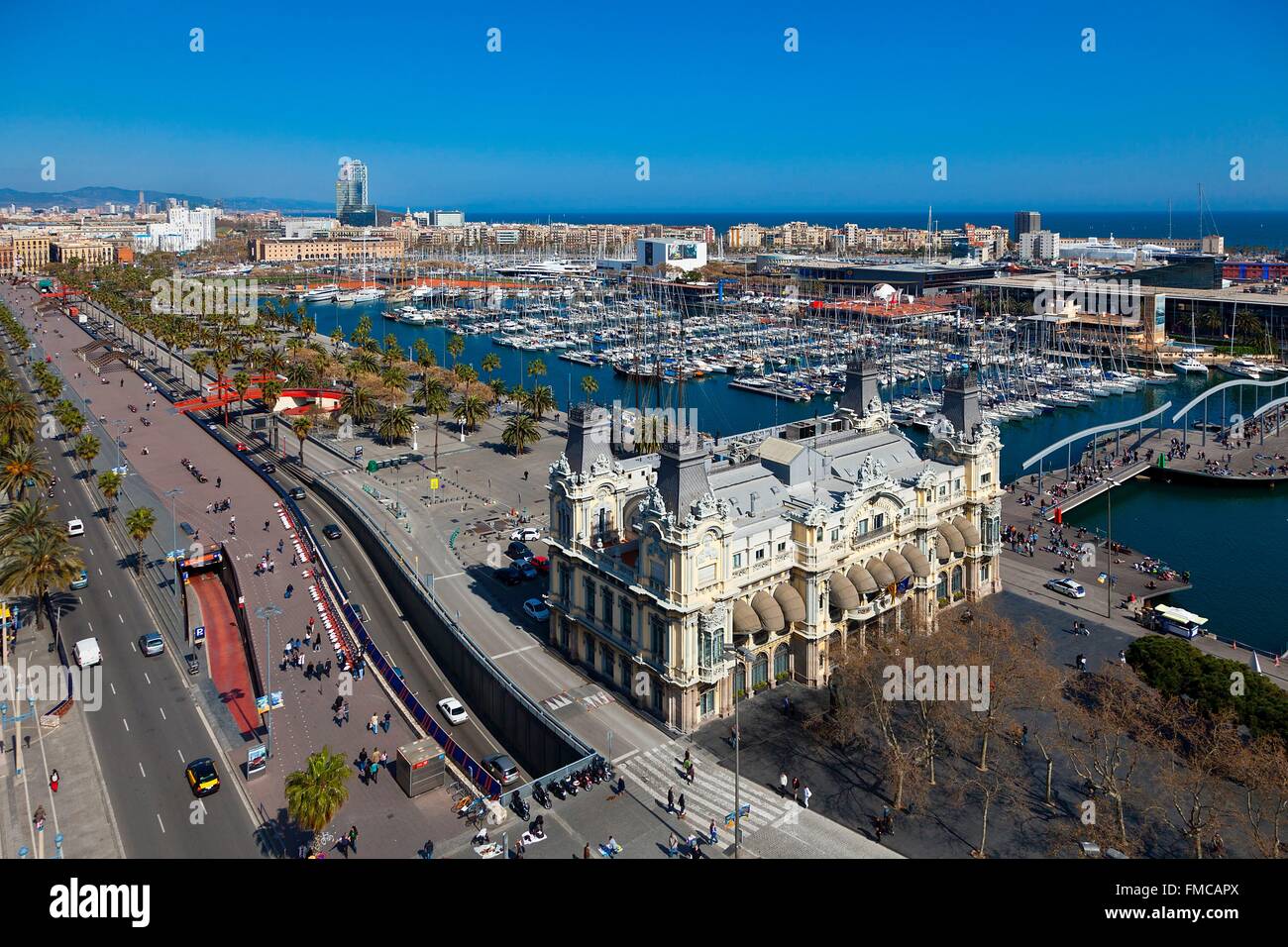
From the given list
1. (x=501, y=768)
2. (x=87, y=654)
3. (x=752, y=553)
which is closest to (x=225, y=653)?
(x=87, y=654)

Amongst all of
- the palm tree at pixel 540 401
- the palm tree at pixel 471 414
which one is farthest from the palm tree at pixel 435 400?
the palm tree at pixel 540 401

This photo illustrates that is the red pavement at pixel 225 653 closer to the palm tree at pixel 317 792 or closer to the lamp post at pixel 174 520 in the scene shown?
the lamp post at pixel 174 520

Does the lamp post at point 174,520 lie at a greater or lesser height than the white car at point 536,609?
greater

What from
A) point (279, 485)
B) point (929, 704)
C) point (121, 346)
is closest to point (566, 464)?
point (929, 704)

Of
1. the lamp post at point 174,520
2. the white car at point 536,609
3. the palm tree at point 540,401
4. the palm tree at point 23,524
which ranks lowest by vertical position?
the white car at point 536,609

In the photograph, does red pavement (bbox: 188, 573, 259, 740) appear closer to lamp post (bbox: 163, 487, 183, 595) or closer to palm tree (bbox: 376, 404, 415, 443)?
lamp post (bbox: 163, 487, 183, 595)

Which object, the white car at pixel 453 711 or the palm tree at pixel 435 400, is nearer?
the white car at pixel 453 711
